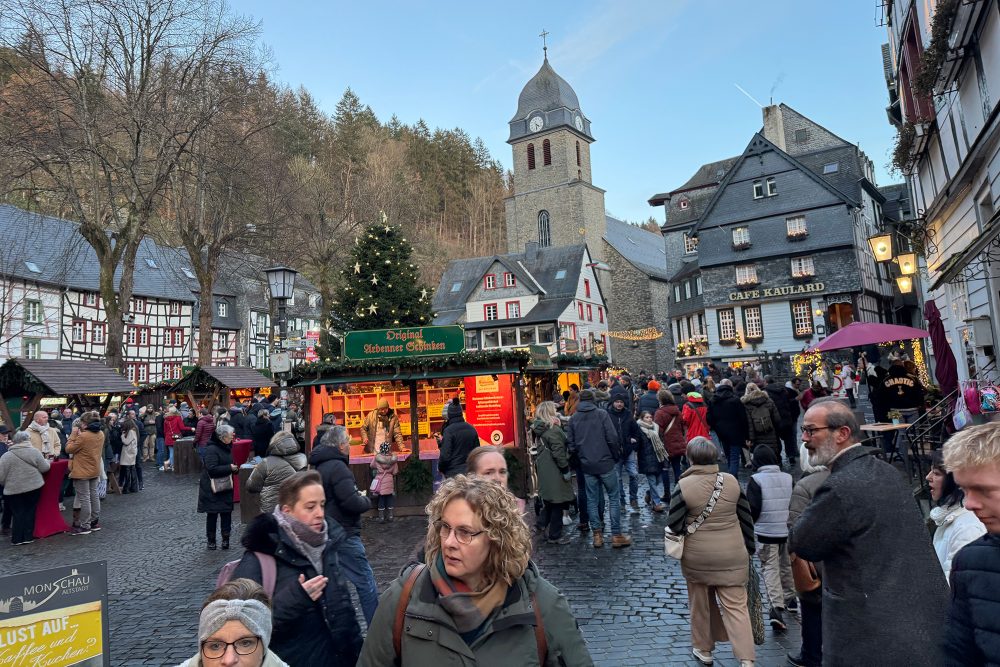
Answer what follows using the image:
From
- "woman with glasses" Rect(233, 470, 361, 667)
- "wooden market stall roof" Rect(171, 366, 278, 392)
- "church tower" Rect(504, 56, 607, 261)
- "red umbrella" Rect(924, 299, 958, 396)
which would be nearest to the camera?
"woman with glasses" Rect(233, 470, 361, 667)

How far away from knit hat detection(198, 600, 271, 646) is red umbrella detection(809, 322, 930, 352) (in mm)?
12852

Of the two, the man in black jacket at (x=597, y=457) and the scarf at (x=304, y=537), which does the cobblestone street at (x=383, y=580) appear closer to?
the man in black jacket at (x=597, y=457)

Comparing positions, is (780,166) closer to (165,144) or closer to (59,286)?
(165,144)

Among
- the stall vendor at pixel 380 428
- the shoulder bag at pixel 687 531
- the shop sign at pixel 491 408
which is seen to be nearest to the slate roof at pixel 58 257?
the stall vendor at pixel 380 428

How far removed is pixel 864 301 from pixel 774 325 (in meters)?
4.63

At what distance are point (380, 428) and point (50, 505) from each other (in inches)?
236

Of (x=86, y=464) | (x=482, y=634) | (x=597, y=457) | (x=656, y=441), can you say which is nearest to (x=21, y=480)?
(x=86, y=464)

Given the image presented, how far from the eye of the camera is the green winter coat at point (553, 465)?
825cm

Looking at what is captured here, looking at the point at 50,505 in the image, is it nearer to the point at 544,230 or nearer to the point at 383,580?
the point at 383,580

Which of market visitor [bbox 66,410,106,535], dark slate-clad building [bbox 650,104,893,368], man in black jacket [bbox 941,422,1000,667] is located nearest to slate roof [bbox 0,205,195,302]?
market visitor [bbox 66,410,106,535]

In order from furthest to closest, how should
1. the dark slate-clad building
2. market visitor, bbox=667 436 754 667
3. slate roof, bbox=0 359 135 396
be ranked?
the dark slate-clad building → slate roof, bbox=0 359 135 396 → market visitor, bbox=667 436 754 667

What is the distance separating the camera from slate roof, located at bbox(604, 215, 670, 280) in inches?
2115

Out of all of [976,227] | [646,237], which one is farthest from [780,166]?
[646,237]

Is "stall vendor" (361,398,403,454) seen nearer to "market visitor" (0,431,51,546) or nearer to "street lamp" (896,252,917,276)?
"market visitor" (0,431,51,546)
